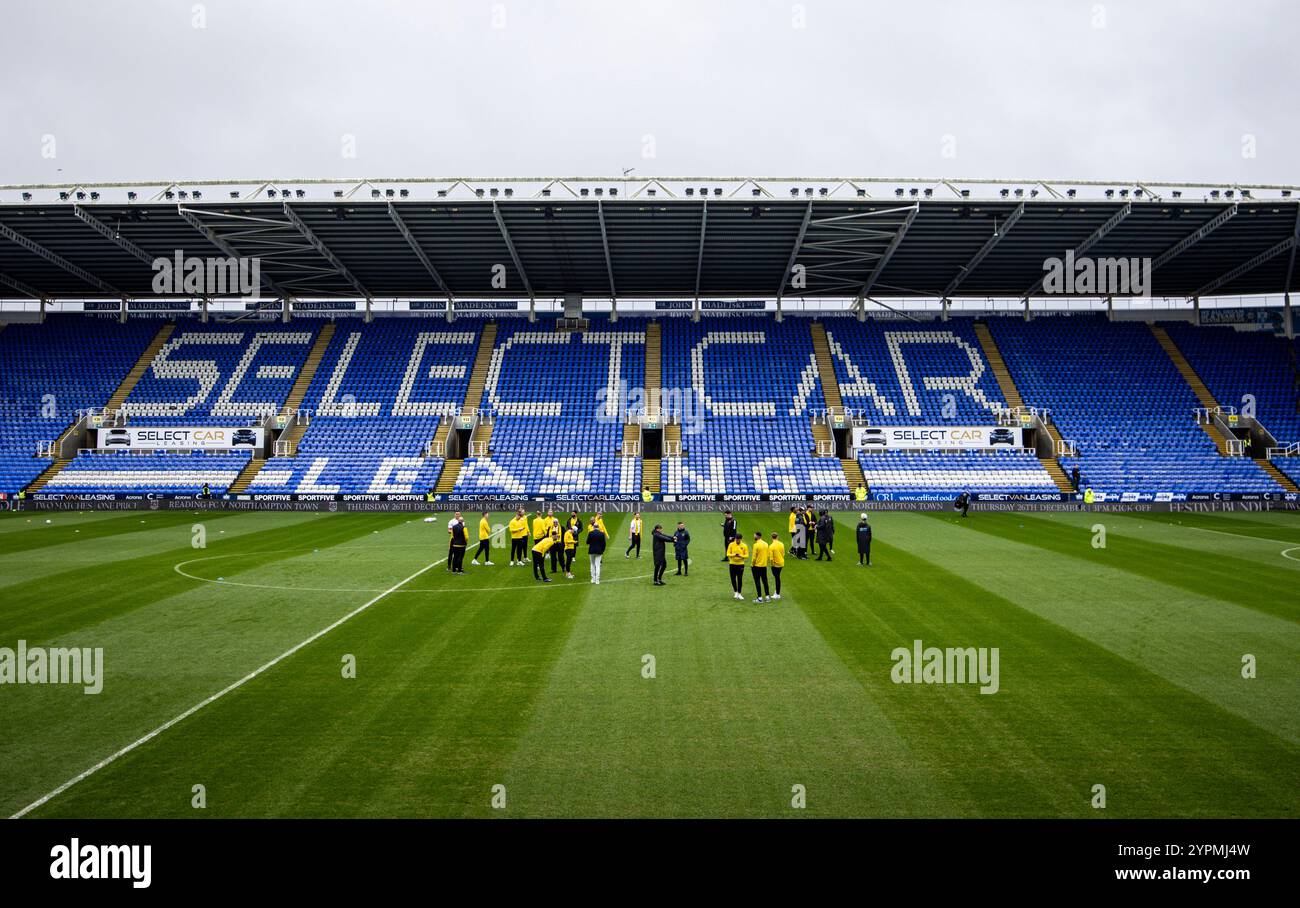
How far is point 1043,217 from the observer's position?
4025 centimetres

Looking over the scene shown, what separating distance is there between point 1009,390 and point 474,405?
3364 cm

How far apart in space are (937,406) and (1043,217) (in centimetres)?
1188

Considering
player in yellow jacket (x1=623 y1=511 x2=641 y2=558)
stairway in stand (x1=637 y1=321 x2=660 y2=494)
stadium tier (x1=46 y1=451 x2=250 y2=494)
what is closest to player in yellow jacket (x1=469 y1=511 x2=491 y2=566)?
player in yellow jacket (x1=623 y1=511 x2=641 y2=558)

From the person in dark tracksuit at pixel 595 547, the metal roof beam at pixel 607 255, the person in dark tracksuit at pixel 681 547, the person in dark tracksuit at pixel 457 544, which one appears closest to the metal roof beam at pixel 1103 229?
the metal roof beam at pixel 607 255

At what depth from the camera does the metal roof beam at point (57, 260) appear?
41.2 meters

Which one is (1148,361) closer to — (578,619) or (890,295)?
(890,295)

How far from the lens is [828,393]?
4800 cm

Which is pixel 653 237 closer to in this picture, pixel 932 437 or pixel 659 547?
pixel 932 437

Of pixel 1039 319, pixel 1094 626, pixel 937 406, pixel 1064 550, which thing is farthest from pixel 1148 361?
pixel 1094 626

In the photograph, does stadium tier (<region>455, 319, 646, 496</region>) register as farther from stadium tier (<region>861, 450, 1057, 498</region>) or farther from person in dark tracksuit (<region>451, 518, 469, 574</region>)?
person in dark tracksuit (<region>451, 518, 469, 574</region>)

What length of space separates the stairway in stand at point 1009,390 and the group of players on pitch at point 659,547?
24.8 m

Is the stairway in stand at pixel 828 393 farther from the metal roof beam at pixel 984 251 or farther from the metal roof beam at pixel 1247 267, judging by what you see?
the metal roof beam at pixel 1247 267

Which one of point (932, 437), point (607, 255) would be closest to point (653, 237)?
point (607, 255)

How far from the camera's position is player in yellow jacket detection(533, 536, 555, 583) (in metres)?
17.9
